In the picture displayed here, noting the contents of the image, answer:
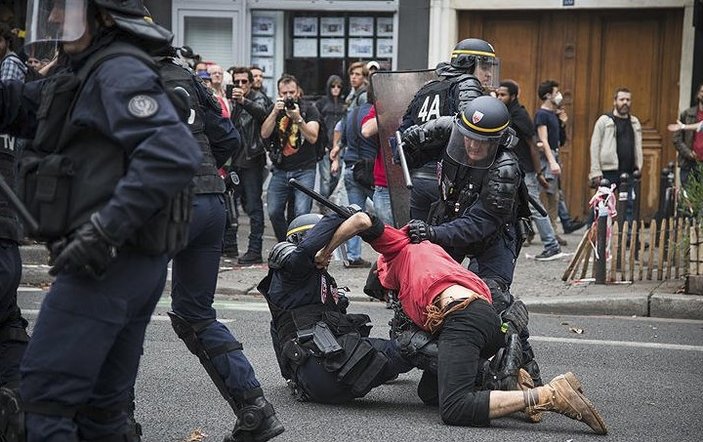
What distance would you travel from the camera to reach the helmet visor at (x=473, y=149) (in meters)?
6.25

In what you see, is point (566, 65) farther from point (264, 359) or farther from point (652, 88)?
point (264, 359)

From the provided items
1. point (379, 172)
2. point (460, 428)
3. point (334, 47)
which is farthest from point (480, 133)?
point (334, 47)

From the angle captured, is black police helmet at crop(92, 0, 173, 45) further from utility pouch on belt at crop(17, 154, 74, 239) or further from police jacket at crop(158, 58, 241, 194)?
police jacket at crop(158, 58, 241, 194)

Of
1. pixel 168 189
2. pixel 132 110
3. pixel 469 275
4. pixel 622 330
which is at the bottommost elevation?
pixel 622 330

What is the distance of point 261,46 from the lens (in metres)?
16.1

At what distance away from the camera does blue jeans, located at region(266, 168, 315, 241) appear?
11.2 metres

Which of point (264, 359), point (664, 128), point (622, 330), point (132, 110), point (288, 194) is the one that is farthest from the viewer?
point (664, 128)

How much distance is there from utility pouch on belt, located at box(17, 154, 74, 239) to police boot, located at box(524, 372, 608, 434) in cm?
260

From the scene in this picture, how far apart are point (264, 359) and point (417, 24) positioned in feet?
29.7

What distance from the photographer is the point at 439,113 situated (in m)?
7.44

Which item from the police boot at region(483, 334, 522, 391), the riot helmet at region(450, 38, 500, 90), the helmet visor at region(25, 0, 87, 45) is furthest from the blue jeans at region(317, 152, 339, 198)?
the helmet visor at region(25, 0, 87, 45)

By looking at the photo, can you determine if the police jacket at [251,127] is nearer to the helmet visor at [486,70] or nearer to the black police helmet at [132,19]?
the helmet visor at [486,70]

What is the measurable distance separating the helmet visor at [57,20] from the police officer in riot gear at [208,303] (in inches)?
36.1

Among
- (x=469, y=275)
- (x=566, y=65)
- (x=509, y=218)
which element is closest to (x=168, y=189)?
(x=469, y=275)
